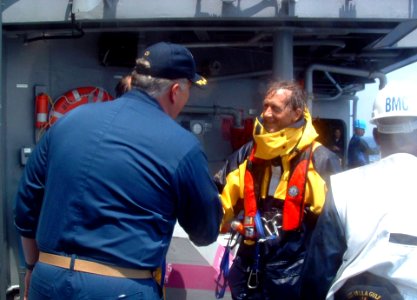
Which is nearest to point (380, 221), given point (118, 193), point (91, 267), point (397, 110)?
point (397, 110)

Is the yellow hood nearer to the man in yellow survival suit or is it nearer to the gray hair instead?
the man in yellow survival suit

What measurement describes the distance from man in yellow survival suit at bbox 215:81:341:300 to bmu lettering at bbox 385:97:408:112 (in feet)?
2.48

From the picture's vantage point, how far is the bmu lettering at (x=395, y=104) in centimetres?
209

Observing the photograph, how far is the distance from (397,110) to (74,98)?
4124 millimetres

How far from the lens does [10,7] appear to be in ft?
15.5

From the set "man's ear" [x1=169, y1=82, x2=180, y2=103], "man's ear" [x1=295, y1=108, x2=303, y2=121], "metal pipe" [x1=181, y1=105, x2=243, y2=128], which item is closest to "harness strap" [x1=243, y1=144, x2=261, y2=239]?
"man's ear" [x1=295, y1=108, x2=303, y2=121]

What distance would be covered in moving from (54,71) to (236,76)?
2.08m

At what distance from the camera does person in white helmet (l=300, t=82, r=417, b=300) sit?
186 cm

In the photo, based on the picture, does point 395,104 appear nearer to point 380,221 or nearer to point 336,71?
point 380,221

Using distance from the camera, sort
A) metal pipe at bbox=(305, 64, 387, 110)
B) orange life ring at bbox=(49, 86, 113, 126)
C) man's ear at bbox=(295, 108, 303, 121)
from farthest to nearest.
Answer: metal pipe at bbox=(305, 64, 387, 110) → orange life ring at bbox=(49, 86, 113, 126) → man's ear at bbox=(295, 108, 303, 121)

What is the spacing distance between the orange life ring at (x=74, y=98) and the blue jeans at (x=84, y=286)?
3.64 metres

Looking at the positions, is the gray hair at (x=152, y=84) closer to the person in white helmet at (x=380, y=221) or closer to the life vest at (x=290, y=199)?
the person in white helmet at (x=380, y=221)

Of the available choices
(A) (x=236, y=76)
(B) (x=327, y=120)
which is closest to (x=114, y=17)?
(A) (x=236, y=76)

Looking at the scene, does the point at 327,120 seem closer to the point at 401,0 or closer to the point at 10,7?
the point at 401,0
